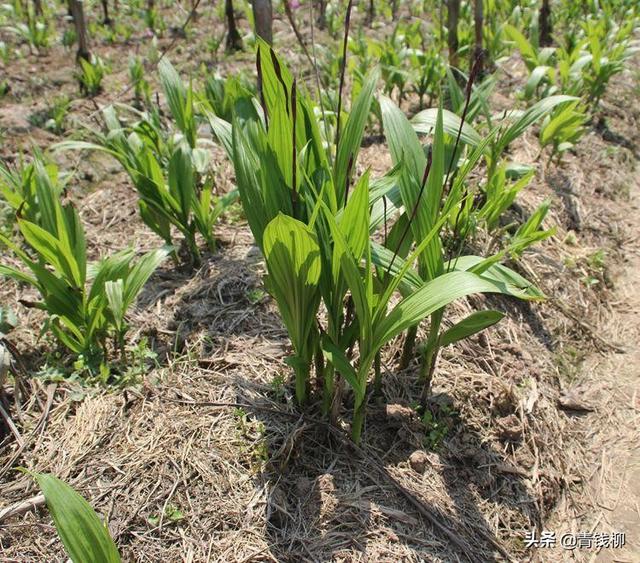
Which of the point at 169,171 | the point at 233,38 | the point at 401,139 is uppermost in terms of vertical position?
the point at 401,139

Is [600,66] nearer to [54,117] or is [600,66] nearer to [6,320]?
[54,117]

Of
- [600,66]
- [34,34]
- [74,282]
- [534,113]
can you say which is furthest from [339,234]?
[34,34]

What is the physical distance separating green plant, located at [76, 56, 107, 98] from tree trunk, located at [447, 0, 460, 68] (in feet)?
7.59

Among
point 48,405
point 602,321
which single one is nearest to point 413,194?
point 48,405

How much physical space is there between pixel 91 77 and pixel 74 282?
249 centimetres

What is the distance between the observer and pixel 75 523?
0.99 meters

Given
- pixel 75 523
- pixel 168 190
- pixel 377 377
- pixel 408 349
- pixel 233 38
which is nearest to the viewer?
pixel 75 523

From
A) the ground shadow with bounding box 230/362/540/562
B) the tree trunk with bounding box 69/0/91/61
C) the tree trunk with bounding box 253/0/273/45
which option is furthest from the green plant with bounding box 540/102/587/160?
the tree trunk with bounding box 69/0/91/61

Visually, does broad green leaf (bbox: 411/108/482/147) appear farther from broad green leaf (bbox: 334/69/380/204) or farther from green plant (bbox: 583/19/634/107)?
green plant (bbox: 583/19/634/107)

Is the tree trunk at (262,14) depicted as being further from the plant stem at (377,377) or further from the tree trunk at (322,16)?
the tree trunk at (322,16)

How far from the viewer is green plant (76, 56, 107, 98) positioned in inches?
140

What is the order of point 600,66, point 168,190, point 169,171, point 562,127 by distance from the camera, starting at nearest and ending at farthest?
point 169,171, point 168,190, point 562,127, point 600,66

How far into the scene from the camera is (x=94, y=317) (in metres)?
1.66

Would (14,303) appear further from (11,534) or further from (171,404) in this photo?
(11,534)
